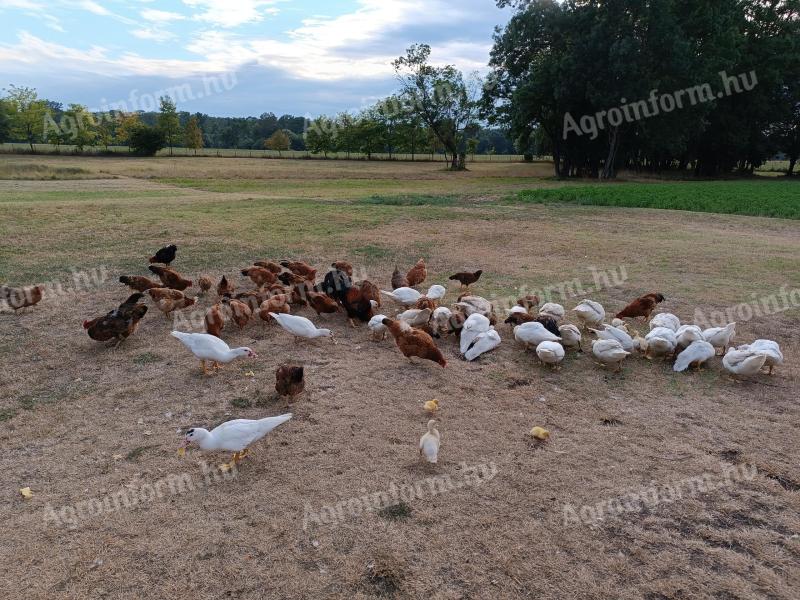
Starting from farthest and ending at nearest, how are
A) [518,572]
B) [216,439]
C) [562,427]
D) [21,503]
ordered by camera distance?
[562,427]
[216,439]
[21,503]
[518,572]

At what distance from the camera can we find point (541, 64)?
122 ft

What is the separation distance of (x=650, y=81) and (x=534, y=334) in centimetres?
3622

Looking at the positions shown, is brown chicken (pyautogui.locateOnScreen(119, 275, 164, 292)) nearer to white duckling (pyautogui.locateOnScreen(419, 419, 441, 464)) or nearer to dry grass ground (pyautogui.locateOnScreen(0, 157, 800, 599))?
dry grass ground (pyautogui.locateOnScreen(0, 157, 800, 599))

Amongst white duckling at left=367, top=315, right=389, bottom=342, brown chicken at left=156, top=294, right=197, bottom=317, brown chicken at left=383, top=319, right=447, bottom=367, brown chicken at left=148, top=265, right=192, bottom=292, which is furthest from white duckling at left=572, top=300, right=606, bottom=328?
brown chicken at left=148, top=265, right=192, bottom=292

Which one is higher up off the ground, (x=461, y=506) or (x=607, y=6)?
(x=607, y=6)

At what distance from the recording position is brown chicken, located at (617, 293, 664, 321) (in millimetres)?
7175

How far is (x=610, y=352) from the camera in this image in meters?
5.67

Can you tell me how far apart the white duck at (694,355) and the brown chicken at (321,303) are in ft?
14.2

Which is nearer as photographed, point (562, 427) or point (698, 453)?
point (698, 453)

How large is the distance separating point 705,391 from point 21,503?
595 centimetres

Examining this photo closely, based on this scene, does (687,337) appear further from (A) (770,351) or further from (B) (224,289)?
(B) (224,289)

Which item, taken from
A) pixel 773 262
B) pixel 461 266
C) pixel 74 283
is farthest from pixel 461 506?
pixel 773 262

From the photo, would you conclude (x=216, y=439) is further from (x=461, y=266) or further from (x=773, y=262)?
(x=773, y=262)

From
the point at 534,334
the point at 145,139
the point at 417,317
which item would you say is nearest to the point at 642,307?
the point at 534,334
